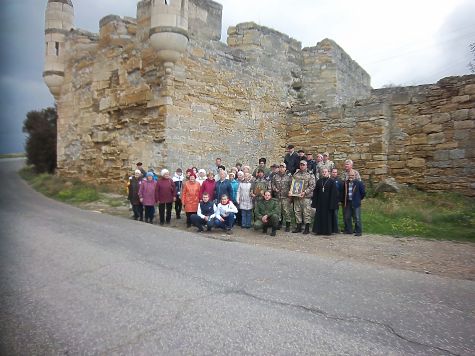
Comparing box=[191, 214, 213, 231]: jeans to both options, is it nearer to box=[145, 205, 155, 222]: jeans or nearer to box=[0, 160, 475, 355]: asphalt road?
box=[145, 205, 155, 222]: jeans

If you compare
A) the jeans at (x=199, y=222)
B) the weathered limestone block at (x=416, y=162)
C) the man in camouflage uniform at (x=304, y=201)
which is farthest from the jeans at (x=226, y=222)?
the weathered limestone block at (x=416, y=162)

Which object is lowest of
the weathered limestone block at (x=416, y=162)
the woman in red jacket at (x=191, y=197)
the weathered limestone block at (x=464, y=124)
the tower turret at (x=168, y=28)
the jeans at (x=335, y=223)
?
the jeans at (x=335, y=223)

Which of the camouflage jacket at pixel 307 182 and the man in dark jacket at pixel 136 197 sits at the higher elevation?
the camouflage jacket at pixel 307 182

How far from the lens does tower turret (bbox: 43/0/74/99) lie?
16.6 metres

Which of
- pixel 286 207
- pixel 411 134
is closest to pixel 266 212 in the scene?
pixel 286 207

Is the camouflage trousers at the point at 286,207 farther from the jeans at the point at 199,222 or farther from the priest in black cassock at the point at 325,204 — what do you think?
the jeans at the point at 199,222

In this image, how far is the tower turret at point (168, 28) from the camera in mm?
11406

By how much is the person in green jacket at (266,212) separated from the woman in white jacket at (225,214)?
0.60 metres

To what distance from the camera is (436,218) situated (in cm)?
959

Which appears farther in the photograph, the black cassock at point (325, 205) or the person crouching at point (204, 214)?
the person crouching at point (204, 214)

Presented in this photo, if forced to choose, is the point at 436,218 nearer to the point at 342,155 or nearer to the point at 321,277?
the point at 342,155

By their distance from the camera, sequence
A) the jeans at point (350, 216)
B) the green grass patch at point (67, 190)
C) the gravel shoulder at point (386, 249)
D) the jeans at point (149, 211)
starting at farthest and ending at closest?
the green grass patch at point (67, 190) → the jeans at point (149, 211) → the jeans at point (350, 216) → the gravel shoulder at point (386, 249)

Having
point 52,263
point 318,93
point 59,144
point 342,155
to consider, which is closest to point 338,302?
point 52,263

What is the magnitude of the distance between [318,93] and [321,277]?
12720mm
